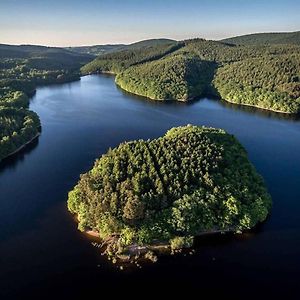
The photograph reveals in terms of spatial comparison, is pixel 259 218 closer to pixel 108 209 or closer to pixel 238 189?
pixel 238 189

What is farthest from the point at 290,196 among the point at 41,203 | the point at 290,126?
the point at 290,126

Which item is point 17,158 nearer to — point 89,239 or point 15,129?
point 15,129

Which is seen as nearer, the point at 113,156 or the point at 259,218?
the point at 259,218

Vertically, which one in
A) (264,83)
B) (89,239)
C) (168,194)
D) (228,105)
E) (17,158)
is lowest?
(228,105)

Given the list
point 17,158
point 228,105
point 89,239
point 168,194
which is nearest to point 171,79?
point 228,105

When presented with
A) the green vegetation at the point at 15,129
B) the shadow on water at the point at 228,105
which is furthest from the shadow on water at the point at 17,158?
the shadow on water at the point at 228,105
